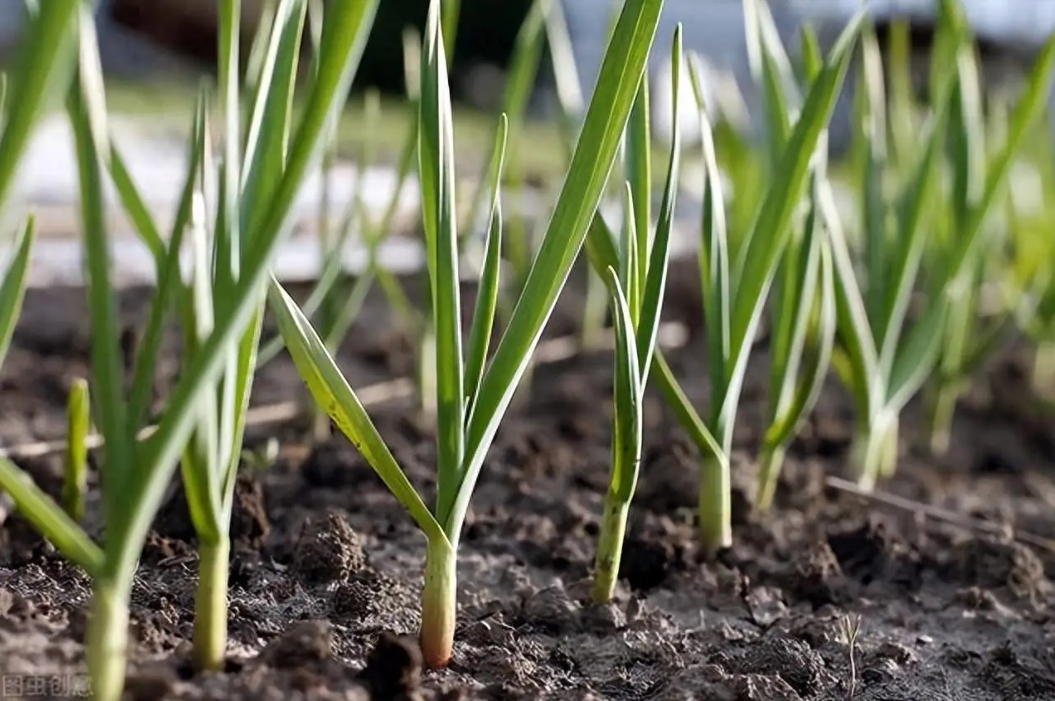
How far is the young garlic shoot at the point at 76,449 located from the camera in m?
0.74

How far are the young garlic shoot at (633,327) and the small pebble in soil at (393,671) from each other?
0.20 meters

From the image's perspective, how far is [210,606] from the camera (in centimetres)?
52

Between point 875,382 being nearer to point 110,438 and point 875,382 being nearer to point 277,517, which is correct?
point 277,517

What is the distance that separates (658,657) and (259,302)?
0.35m

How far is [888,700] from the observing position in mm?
647

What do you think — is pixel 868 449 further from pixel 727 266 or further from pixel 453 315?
pixel 453 315

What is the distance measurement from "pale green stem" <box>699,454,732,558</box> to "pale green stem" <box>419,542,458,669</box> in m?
0.31

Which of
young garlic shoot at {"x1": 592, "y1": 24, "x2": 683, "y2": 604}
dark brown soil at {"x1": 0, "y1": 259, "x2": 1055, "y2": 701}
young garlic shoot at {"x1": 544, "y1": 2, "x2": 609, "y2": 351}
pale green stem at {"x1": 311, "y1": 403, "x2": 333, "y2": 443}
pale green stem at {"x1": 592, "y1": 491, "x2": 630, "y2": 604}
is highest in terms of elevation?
young garlic shoot at {"x1": 544, "y1": 2, "x2": 609, "y2": 351}

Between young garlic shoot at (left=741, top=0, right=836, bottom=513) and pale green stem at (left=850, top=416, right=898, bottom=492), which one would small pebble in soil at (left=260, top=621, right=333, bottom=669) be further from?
pale green stem at (left=850, top=416, right=898, bottom=492)

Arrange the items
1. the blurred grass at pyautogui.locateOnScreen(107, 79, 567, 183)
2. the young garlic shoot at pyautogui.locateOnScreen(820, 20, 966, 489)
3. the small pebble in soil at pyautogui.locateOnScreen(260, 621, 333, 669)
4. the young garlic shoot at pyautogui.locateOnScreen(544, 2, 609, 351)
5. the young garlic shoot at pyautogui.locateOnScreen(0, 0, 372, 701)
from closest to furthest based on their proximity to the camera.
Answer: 1. the young garlic shoot at pyautogui.locateOnScreen(0, 0, 372, 701)
2. the small pebble in soil at pyautogui.locateOnScreen(260, 621, 333, 669)
3. the young garlic shoot at pyautogui.locateOnScreen(820, 20, 966, 489)
4. the young garlic shoot at pyautogui.locateOnScreen(544, 2, 609, 351)
5. the blurred grass at pyautogui.locateOnScreen(107, 79, 567, 183)

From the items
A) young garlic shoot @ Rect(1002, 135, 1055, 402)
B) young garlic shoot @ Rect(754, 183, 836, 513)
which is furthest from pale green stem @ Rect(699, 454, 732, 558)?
young garlic shoot @ Rect(1002, 135, 1055, 402)

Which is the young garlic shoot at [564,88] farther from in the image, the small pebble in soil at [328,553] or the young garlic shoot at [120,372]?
the young garlic shoot at [120,372]

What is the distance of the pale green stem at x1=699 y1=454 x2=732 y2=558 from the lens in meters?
Answer: 0.85

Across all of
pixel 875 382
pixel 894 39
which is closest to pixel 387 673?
pixel 875 382
